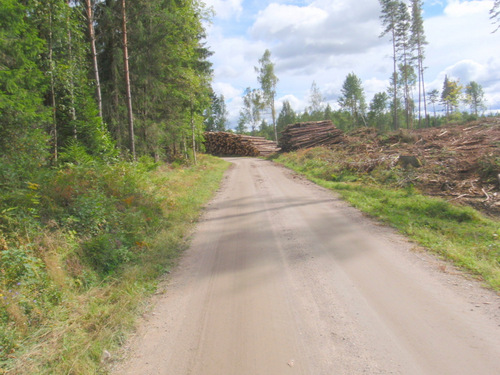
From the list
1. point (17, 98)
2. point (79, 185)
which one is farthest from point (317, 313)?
point (17, 98)

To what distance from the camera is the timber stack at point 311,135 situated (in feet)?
84.3

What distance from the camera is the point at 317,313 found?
3.44 meters

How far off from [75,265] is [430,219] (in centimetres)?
754

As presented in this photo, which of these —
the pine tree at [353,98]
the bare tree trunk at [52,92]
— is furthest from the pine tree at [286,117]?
the bare tree trunk at [52,92]

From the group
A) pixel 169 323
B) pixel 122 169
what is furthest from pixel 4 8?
pixel 169 323

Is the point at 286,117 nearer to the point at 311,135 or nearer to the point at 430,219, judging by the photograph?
the point at 311,135

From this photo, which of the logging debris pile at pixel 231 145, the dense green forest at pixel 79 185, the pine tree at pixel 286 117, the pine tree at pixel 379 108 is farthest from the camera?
the pine tree at pixel 286 117

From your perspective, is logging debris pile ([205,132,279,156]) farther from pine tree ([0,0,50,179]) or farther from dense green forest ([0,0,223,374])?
pine tree ([0,0,50,179])

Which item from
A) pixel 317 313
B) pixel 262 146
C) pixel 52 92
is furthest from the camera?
pixel 262 146

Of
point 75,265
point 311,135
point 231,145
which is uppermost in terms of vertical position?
point 231,145

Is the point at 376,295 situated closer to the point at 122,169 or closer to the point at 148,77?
the point at 122,169

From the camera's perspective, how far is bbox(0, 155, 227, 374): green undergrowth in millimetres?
2902

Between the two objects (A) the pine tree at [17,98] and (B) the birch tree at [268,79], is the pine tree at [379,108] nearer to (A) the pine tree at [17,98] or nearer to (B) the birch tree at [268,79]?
(B) the birch tree at [268,79]

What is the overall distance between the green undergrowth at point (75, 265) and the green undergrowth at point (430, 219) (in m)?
4.91
